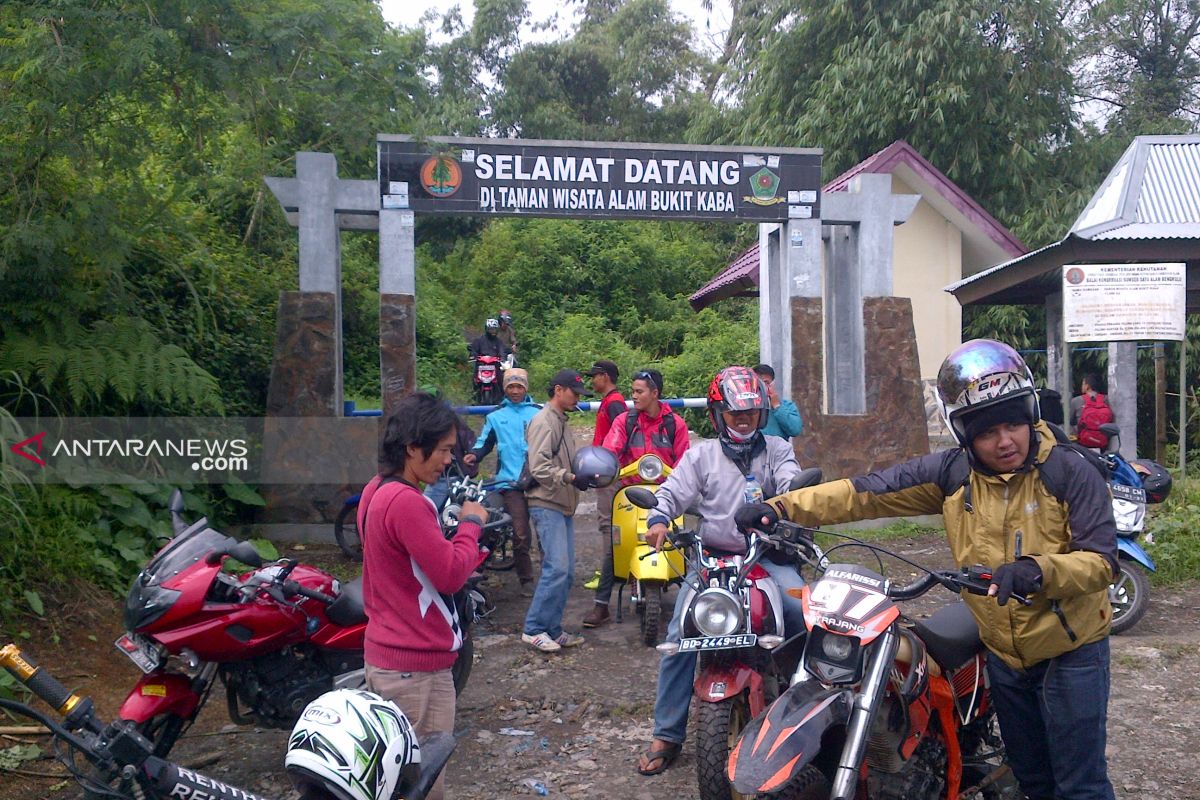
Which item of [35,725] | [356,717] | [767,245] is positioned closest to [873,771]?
[356,717]

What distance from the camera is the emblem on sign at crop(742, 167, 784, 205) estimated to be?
32.6 ft

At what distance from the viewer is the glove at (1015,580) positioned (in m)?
2.89

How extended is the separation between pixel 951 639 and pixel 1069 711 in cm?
45

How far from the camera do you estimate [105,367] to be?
6.95 m

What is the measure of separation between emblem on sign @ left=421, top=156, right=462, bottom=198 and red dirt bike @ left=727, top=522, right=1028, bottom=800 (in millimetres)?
6398

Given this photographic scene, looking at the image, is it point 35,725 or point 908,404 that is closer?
point 35,725

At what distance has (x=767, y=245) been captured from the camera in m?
11.2

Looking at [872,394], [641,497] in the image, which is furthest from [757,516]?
[872,394]

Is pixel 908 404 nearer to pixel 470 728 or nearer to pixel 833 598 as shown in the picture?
pixel 470 728

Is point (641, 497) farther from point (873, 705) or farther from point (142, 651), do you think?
point (142, 651)

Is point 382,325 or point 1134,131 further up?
point 1134,131

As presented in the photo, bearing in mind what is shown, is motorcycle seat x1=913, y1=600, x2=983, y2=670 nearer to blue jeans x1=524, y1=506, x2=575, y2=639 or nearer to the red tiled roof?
blue jeans x1=524, y1=506, x2=575, y2=639

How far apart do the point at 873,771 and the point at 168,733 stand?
270cm

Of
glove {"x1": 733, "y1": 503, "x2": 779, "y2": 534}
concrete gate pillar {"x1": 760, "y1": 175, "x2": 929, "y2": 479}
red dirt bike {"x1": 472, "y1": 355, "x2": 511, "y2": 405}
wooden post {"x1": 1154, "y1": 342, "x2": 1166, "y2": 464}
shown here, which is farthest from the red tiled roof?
glove {"x1": 733, "y1": 503, "x2": 779, "y2": 534}
